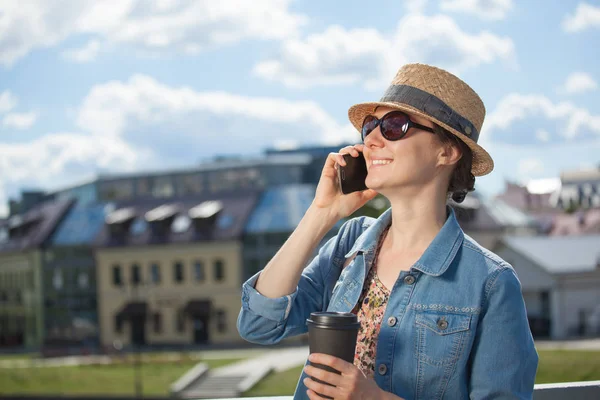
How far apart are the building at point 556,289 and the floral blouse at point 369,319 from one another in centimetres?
3480

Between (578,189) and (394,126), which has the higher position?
(578,189)

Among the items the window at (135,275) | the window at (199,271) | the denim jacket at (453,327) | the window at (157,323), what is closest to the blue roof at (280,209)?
the window at (199,271)

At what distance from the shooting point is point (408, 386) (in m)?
2.13

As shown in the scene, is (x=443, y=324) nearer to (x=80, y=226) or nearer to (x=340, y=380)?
(x=340, y=380)

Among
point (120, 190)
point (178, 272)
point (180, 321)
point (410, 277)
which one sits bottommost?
point (180, 321)

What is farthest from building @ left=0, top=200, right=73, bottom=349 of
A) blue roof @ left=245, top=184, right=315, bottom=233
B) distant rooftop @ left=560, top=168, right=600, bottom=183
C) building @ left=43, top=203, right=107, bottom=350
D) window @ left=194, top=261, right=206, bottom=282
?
distant rooftop @ left=560, top=168, right=600, bottom=183

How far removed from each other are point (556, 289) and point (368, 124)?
119 feet

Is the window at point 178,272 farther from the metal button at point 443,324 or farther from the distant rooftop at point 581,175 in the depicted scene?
the distant rooftop at point 581,175

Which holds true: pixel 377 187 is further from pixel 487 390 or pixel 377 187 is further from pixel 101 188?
pixel 101 188

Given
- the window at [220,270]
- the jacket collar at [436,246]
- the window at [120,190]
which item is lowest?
the window at [220,270]

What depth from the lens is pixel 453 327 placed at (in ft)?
6.81

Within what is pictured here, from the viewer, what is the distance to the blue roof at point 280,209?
36.2m

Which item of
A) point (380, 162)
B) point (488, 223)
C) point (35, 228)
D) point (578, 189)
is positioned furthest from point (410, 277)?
point (578, 189)

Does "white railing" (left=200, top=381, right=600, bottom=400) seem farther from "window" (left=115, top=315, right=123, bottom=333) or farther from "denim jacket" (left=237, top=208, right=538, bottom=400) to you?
"window" (left=115, top=315, right=123, bottom=333)
